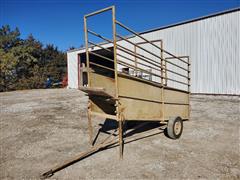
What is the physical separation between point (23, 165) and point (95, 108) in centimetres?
163

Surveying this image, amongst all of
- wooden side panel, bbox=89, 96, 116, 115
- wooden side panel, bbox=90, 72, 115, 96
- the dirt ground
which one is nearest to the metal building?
the dirt ground

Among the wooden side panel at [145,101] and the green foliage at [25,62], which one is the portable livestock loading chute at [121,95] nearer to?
the wooden side panel at [145,101]

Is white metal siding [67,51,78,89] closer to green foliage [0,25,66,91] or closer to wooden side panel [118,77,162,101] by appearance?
green foliage [0,25,66,91]

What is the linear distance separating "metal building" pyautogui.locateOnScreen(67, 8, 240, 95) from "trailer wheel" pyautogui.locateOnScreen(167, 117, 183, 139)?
6257 mm

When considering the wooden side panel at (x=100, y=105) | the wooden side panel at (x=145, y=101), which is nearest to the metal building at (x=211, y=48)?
the wooden side panel at (x=145, y=101)

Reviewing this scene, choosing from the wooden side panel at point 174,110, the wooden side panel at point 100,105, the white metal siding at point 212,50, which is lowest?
the wooden side panel at point 174,110

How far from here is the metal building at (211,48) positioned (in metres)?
8.95

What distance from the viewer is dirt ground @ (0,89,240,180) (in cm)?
284

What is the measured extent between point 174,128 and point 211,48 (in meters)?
7.23

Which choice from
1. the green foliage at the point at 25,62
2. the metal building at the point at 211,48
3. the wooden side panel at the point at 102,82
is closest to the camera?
the wooden side panel at the point at 102,82

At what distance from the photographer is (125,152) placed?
358 centimetres

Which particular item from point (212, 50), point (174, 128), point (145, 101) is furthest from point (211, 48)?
point (145, 101)

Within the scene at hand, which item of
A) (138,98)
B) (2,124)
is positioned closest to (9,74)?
(2,124)

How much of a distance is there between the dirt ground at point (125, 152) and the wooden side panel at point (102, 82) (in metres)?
1.27
